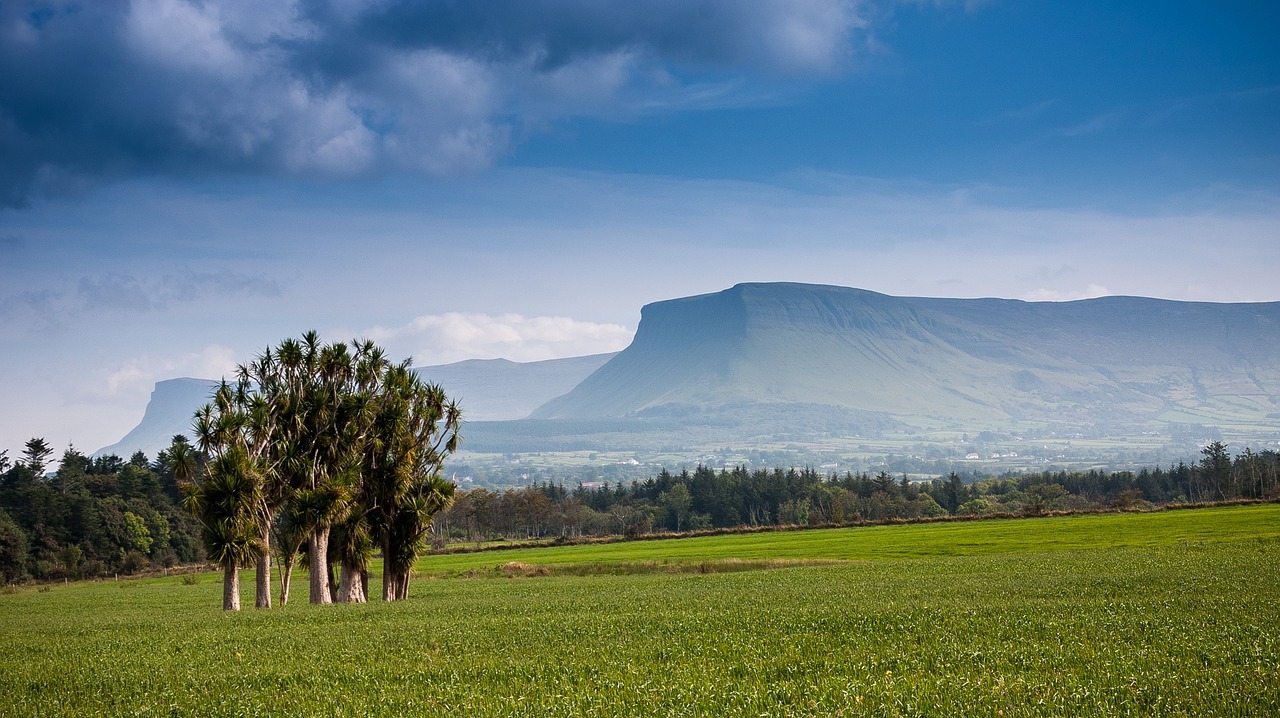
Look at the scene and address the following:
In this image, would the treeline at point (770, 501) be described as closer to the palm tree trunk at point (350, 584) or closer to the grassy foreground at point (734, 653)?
the palm tree trunk at point (350, 584)

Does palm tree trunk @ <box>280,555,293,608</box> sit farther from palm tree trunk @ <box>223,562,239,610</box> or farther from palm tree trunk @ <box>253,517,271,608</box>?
palm tree trunk @ <box>223,562,239,610</box>

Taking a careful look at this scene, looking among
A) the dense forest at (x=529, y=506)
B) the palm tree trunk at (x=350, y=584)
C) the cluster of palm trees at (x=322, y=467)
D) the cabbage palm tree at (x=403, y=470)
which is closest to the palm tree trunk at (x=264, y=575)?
the cluster of palm trees at (x=322, y=467)

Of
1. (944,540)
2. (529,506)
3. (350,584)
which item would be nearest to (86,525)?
(529,506)

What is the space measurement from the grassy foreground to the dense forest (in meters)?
83.8

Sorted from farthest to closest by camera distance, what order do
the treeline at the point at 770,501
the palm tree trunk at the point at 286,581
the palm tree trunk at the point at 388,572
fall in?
the treeline at the point at 770,501, the palm tree trunk at the point at 388,572, the palm tree trunk at the point at 286,581

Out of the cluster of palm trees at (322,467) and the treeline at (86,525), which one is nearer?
the cluster of palm trees at (322,467)

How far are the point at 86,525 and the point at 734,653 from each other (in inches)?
4956

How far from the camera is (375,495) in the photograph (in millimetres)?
51750

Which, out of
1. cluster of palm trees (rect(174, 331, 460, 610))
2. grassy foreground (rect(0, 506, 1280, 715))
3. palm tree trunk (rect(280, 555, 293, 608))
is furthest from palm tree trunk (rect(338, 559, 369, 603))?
grassy foreground (rect(0, 506, 1280, 715))

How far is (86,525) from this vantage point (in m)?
120

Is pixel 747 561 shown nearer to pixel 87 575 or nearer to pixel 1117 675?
pixel 1117 675

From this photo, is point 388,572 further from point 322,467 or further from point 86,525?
point 86,525

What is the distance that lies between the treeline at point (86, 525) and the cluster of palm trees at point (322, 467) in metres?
63.6

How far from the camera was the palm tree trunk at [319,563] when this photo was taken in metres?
49.8
